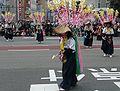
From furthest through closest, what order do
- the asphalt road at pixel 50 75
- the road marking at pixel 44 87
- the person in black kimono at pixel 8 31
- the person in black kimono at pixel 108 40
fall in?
the person in black kimono at pixel 8 31
the person in black kimono at pixel 108 40
the asphalt road at pixel 50 75
the road marking at pixel 44 87

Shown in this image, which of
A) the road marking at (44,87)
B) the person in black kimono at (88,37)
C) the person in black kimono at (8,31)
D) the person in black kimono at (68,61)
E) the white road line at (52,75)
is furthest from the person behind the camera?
the person in black kimono at (8,31)

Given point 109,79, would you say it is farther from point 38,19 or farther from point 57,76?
point 38,19

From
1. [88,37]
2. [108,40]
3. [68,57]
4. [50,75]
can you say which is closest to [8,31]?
[88,37]

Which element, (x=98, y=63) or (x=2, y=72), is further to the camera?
(x=98, y=63)

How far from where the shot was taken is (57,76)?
11.9 meters

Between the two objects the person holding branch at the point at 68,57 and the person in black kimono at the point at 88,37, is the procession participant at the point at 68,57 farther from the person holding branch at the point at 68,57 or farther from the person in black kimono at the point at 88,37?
the person in black kimono at the point at 88,37

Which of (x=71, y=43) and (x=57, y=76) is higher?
(x=71, y=43)

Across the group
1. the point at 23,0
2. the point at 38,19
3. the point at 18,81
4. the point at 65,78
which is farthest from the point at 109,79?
the point at 23,0

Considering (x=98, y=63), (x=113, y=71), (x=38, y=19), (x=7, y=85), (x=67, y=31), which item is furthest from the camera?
(x=38, y=19)

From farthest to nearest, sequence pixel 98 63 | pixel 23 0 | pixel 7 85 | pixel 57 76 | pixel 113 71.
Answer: pixel 23 0 < pixel 98 63 < pixel 113 71 < pixel 57 76 < pixel 7 85

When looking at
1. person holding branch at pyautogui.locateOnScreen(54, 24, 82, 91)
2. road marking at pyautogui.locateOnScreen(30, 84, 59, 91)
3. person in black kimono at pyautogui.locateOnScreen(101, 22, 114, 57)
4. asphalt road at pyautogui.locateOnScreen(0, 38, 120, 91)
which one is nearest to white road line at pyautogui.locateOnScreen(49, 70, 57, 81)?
asphalt road at pyautogui.locateOnScreen(0, 38, 120, 91)

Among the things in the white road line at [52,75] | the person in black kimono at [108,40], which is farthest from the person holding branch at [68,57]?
Answer: the person in black kimono at [108,40]

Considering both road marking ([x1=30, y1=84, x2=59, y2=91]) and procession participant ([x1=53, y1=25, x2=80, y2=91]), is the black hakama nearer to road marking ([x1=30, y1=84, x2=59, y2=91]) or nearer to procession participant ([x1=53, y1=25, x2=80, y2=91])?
procession participant ([x1=53, y1=25, x2=80, y2=91])

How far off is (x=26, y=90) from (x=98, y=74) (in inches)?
125
